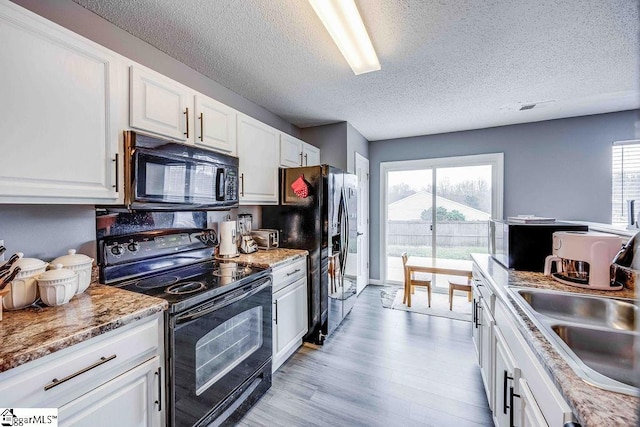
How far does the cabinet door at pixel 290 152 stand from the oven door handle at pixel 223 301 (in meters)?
1.37

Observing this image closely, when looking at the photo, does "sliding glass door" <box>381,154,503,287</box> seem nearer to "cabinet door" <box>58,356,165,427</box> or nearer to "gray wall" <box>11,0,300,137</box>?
"gray wall" <box>11,0,300,137</box>

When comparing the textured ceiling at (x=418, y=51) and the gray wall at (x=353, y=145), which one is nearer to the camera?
the textured ceiling at (x=418, y=51)

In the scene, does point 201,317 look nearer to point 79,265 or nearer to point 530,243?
point 79,265

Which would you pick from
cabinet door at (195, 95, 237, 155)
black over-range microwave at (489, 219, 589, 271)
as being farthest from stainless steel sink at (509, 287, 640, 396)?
cabinet door at (195, 95, 237, 155)

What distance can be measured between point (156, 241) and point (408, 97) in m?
2.67

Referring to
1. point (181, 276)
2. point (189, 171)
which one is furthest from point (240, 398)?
point (189, 171)

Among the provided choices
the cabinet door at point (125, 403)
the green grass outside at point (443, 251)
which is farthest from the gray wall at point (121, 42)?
the green grass outside at point (443, 251)

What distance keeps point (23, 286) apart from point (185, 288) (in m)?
0.62

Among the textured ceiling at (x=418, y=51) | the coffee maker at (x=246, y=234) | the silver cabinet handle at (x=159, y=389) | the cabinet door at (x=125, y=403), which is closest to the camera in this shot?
the cabinet door at (x=125, y=403)

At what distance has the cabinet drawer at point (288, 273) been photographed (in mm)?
2088

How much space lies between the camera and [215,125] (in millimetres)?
1970

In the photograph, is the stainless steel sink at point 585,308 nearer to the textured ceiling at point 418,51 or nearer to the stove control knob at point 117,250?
the textured ceiling at point 418,51

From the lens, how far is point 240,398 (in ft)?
5.47

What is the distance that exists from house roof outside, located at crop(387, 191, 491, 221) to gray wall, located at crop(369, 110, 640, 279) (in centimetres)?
42
